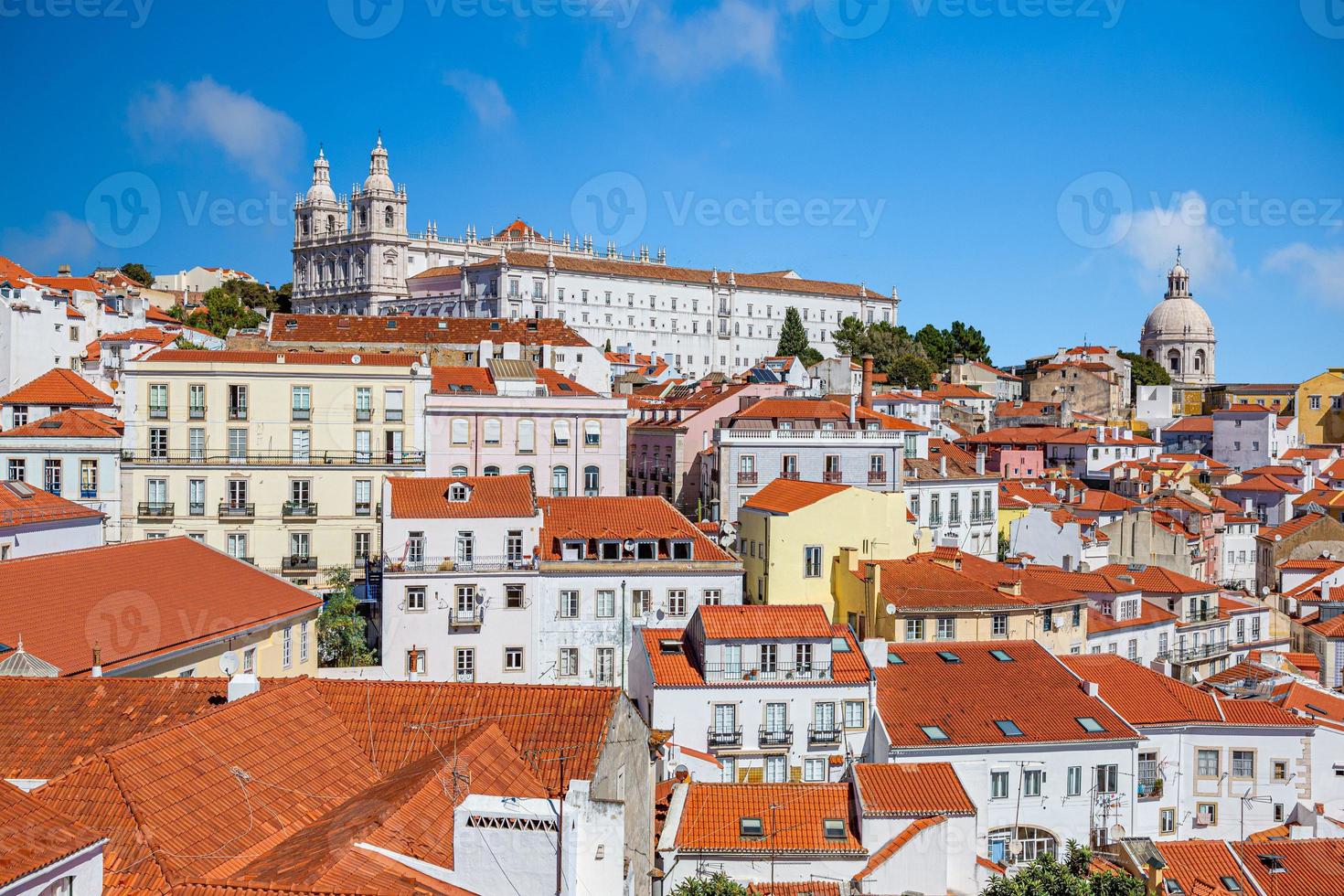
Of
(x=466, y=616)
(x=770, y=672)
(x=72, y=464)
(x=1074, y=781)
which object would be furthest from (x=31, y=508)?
(x=1074, y=781)

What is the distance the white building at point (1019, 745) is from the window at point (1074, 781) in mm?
22

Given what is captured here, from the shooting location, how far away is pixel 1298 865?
26.3 metres

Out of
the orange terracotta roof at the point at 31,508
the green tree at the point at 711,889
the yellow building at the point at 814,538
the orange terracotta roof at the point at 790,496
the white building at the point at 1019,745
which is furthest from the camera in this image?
the orange terracotta roof at the point at 790,496

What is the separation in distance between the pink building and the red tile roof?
1883cm

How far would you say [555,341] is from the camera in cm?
7306

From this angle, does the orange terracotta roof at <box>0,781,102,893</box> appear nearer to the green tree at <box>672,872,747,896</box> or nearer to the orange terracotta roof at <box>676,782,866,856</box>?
the green tree at <box>672,872,747,896</box>

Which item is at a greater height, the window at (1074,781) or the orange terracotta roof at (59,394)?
the orange terracotta roof at (59,394)

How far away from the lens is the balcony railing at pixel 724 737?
2958cm

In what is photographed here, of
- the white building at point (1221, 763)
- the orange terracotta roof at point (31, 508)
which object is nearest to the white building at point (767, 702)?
the white building at point (1221, 763)

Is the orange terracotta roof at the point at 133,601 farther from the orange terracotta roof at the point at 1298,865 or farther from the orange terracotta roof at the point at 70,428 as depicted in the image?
the orange terracotta roof at the point at 1298,865

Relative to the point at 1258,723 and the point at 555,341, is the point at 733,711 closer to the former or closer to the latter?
the point at 1258,723

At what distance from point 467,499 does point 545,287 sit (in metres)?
87.5

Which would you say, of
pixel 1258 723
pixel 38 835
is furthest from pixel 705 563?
pixel 38 835

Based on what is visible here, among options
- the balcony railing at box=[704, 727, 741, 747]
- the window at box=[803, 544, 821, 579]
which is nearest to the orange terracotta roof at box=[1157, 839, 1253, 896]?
the balcony railing at box=[704, 727, 741, 747]
